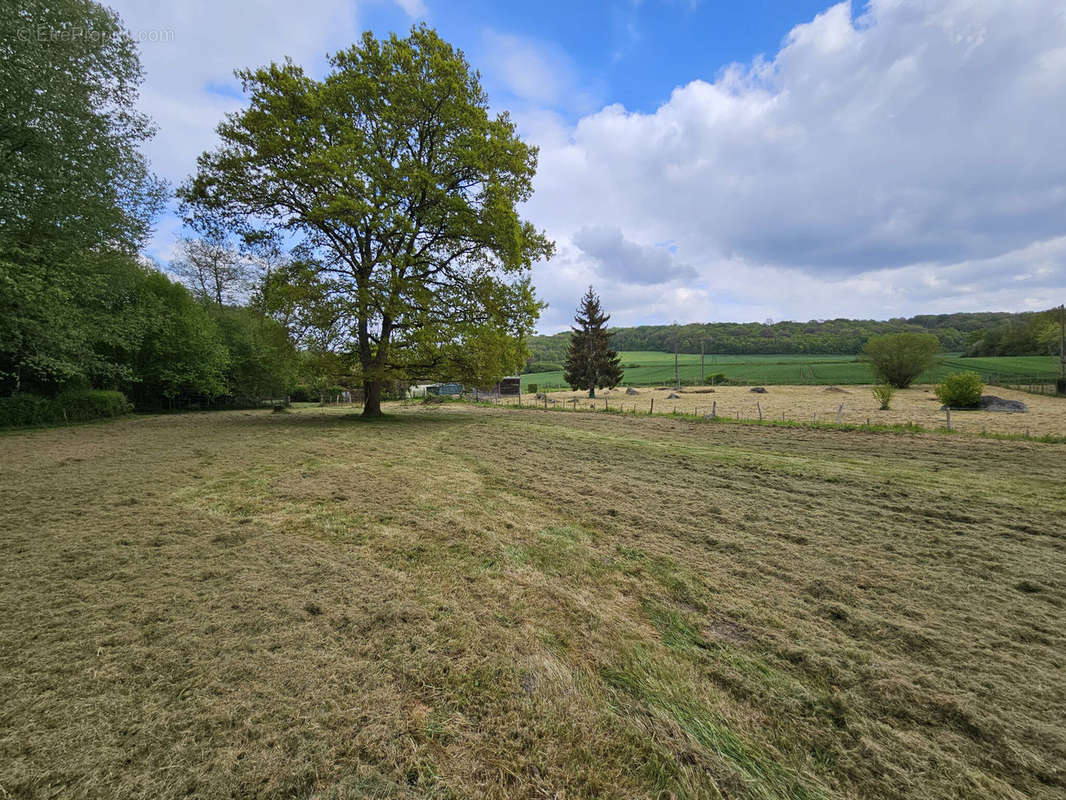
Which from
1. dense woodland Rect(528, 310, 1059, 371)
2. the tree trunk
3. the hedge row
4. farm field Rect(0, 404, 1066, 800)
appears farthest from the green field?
farm field Rect(0, 404, 1066, 800)

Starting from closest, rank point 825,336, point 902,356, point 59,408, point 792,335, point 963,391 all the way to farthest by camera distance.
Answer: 1. point 59,408
2. point 963,391
3. point 902,356
4. point 825,336
5. point 792,335

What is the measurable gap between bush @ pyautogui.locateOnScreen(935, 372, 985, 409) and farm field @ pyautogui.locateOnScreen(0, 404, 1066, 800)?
68.6ft

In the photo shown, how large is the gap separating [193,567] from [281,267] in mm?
13113

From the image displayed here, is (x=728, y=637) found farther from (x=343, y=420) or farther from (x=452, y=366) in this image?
(x=343, y=420)

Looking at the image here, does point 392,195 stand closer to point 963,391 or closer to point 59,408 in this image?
point 59,408

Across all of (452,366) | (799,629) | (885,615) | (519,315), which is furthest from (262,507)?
(519,315)

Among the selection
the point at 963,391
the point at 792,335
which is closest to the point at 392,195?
the point at 963,391

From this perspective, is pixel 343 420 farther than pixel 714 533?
Yes

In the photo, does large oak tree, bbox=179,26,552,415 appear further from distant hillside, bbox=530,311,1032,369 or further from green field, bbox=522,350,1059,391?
distant hillside, bbox=530,311,1032,369

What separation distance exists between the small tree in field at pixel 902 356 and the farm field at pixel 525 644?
132ft

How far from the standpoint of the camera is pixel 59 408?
13.7 meters

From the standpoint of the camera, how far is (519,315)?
46.8ft

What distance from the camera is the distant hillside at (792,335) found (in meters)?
79.0

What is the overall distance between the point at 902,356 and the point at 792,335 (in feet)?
213
